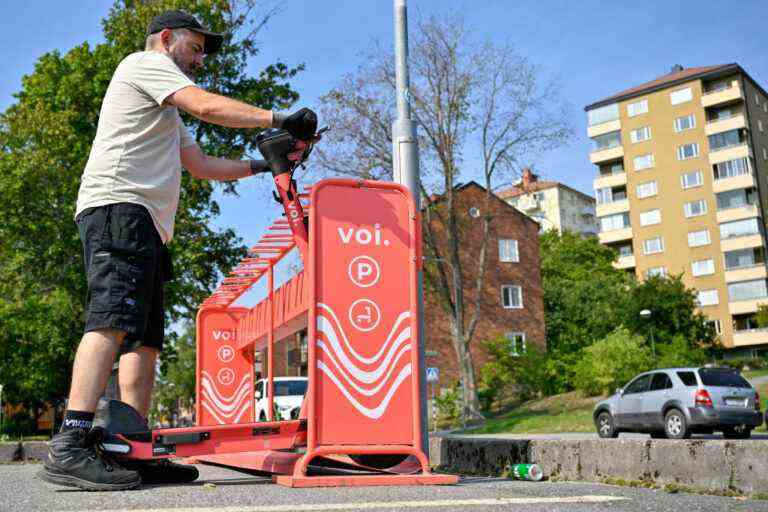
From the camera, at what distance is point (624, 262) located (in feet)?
270

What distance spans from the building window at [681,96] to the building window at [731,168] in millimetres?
7085

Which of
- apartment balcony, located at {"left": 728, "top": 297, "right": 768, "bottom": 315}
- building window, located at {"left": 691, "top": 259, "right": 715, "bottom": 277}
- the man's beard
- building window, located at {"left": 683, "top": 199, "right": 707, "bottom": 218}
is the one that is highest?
building window, located at {"left": 683, "top": 199, "right": 707, "bottom": 218}

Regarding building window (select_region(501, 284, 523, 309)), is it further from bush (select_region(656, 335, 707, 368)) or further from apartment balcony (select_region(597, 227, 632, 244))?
apartment balcony (select_region(597, 227, 632, 244))

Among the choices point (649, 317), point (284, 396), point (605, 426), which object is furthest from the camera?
point (649, 317)

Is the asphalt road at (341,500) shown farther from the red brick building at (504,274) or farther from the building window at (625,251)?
the building window at (625,251)

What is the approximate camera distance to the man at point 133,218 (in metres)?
3.57

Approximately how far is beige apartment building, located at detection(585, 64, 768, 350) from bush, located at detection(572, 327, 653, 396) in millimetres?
37945

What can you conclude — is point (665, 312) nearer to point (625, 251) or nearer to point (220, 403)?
point (625, 251)

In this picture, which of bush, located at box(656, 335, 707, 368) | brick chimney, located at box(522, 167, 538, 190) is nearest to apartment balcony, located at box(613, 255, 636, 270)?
bush, located at box(656, 335, 707, 368)

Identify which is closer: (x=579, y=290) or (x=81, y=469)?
(x=81, y=469)

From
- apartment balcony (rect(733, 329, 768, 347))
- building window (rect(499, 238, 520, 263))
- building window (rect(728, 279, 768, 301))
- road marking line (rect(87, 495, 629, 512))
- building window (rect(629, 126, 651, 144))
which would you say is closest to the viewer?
road marking line (rect(87, 495, 629, 512))

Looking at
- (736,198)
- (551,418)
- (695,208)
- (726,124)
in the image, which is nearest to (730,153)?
(726,124)

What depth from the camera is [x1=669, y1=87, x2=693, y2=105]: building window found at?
75375 millimetres

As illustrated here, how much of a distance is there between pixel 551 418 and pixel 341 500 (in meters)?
25.9
